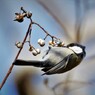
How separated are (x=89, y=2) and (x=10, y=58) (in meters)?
0.48

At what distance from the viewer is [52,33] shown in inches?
41.5

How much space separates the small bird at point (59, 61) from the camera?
2.35 ft

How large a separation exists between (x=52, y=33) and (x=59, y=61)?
0.35 meters

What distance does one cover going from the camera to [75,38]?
1073mm

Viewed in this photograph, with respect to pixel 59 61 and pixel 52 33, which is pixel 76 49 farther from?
pixel 52 33

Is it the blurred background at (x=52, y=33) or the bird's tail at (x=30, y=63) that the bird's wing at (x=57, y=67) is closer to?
the bird's tail at (x=30, y=63)

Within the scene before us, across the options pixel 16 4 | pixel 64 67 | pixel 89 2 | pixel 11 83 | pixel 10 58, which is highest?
pixel 89 2

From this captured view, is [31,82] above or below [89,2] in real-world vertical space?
below

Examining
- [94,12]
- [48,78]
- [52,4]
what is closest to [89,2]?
[94,12]

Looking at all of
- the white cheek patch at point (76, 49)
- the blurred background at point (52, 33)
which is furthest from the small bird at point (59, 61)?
the blurred background at point (52, 33)

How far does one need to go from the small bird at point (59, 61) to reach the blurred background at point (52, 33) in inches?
10.2

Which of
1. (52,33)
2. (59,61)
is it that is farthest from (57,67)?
(52,33)

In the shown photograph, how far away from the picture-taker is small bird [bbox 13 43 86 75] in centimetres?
72

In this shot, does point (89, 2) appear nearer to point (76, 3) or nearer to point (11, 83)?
point (76, 3)
